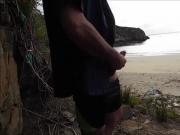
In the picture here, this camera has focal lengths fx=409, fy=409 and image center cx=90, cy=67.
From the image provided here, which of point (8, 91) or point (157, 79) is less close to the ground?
point (8, 91)

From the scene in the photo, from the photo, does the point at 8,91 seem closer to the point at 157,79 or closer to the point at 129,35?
the point at 157,79

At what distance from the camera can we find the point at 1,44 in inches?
123

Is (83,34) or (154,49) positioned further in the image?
(154,49)

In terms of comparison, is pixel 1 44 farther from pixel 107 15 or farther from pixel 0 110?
pixel 107 15

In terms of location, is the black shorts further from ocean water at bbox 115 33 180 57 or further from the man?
ocean water at bbox 115 33 180 57

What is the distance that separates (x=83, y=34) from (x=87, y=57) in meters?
0.19

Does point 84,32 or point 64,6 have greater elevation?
point 64,6

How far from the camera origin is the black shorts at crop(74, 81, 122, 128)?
2.02 m

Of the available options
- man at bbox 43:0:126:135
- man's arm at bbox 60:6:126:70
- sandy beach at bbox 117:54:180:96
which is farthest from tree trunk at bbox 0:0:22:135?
sandy beach at bbox 117:54:180:96

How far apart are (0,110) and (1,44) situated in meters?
0.50

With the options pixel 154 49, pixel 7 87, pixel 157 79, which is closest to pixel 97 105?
pixel 7 87

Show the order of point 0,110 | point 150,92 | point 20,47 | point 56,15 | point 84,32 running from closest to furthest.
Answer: point 84,32
point 56,15
point 0,110
point 20,47
point 150,92

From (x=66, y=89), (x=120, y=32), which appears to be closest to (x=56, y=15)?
(x=66, y=89)

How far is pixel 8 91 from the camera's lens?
10.5 feet
